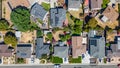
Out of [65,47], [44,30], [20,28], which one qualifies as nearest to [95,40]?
[65,47]

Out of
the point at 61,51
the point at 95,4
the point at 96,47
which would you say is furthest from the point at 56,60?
the point at 95,4

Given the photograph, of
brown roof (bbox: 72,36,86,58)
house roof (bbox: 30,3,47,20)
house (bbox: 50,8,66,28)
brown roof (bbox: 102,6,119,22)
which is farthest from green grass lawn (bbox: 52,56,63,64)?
brown roof (bbox: 102,6,119,22)

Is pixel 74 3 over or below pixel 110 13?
over

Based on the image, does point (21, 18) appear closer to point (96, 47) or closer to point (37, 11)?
point (37, 11)

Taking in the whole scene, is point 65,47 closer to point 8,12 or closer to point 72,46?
point 72,46

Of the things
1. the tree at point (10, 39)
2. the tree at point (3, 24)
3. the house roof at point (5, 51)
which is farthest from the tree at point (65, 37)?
the tree at point (3, 24)

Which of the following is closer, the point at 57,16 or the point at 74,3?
the point at 57,16

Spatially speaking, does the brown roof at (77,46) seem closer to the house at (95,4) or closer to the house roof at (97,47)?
the house roof at (97,47)

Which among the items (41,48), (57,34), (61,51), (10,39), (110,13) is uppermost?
(110,13)

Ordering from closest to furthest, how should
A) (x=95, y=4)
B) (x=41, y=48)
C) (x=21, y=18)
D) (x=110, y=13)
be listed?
(x=21, y=18), (x=41, y=48), (x=95, y=4), (x=110, y=13)
